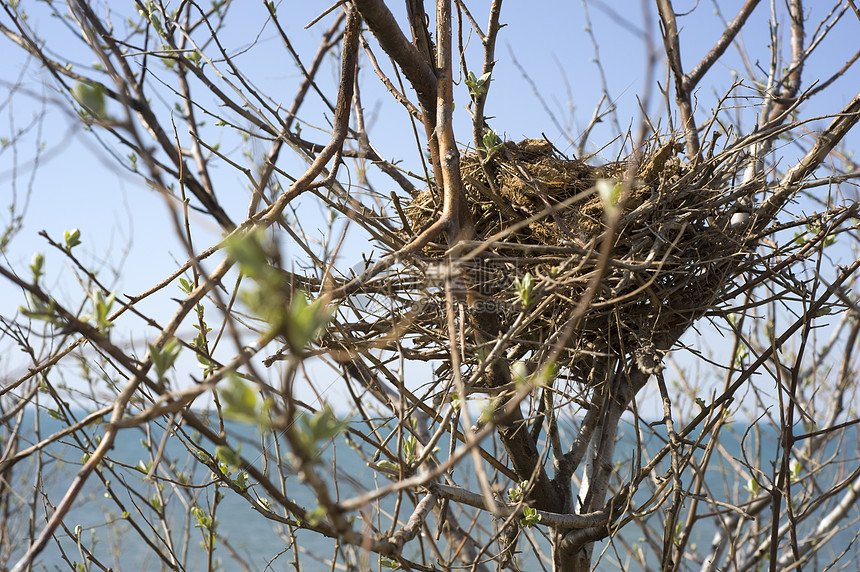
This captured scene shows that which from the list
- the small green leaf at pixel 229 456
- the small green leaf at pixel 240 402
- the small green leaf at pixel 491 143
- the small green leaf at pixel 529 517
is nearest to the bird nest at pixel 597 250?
the small green leaf at pixel 491 143

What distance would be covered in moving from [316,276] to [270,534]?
652 inches

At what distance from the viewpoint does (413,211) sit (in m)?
1.53

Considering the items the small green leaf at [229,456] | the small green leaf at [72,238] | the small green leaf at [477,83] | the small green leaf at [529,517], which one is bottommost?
the small green leaf at [229,456]

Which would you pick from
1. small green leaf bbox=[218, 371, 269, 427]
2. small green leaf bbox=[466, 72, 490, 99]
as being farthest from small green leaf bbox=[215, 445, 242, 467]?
small green leaf bbox=[466, 72, 490, 99]

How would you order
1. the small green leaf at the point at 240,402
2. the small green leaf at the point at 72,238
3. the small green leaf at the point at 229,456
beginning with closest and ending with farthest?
the small green leaf at the point at 240,402 < the small green leaf at the point at 229,456 < the small green leaf at the point at 72,238

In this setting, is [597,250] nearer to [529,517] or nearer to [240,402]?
[529,517]

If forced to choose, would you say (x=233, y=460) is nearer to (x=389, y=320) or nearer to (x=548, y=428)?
(x=389, y=320)

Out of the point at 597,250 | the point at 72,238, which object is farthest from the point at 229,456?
the point at 597,250

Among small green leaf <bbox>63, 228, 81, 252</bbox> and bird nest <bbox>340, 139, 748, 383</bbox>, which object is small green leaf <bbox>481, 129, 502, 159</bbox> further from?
small green leaf <bbox>63, 228, 81, 252</bbox>

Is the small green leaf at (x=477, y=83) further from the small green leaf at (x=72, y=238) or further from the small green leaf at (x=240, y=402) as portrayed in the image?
the small green leaf at (x=240, y=402)

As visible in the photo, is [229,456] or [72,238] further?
[72,238]

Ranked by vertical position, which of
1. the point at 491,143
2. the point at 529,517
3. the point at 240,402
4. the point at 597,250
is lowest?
the point at 240,402

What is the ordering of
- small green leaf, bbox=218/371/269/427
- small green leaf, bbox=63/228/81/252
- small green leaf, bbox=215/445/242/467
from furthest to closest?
small green leaf, bbox=63/228/81/252 → small green leaf, bbox=215/445/242/467 → small green leaf, bbox=218/371/269/427

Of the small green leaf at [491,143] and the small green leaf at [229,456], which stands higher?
the small green leaf at [491,143]
